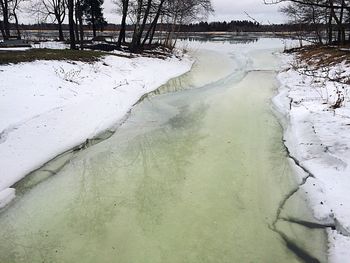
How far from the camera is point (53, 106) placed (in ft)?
31.8

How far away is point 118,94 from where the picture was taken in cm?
1296

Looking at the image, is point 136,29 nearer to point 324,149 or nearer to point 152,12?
point 152,12

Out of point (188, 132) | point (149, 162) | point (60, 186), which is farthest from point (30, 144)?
point (188, 132)

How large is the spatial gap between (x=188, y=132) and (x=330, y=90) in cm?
569

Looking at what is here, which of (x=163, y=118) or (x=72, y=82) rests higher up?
(x=72, y=82)

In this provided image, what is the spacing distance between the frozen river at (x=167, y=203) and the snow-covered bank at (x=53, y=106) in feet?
1.56

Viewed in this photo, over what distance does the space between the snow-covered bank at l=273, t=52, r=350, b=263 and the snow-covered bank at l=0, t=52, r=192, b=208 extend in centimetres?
470

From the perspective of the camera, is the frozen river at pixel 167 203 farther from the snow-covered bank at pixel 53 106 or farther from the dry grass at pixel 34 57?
the dry grass at pixel 34 57

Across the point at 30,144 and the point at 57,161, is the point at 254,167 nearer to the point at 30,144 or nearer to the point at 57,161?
the point at 57,161

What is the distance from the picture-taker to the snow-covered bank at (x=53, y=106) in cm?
721

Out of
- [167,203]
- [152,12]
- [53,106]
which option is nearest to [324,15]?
[152,12]

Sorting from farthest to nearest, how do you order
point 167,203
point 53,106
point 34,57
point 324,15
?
point 324,15 → point 34,57 → point 53,106 → point 167,203

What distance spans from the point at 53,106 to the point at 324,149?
6601mm

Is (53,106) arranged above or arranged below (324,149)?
above
